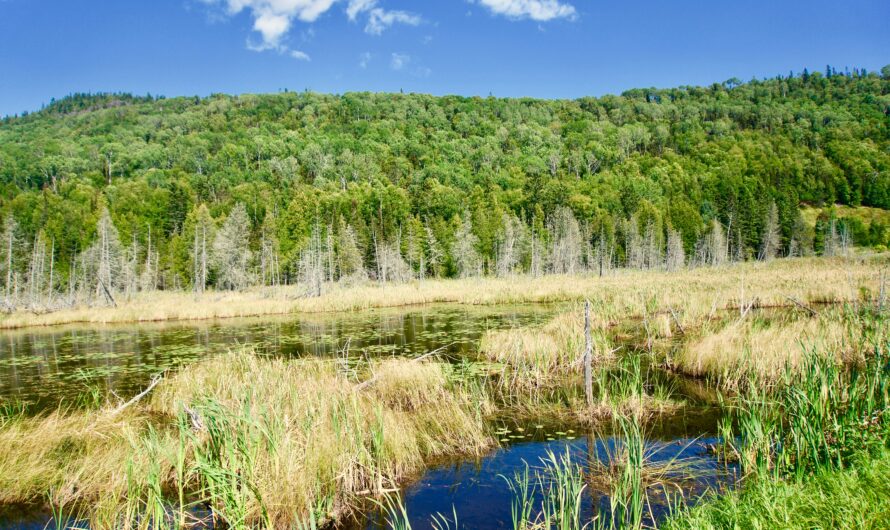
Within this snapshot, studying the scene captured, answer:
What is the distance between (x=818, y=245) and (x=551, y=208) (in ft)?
155

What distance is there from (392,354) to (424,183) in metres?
84.1

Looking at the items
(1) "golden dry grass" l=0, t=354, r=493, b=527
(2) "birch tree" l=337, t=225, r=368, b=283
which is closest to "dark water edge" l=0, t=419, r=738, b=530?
(1) "golden dry grass" l=0, t=354, r=493, b=527

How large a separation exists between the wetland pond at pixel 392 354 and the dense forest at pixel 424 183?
1555 cm

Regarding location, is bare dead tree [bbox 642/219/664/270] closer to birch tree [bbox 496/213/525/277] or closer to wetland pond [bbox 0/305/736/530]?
birch tree [bbox 496/213/525/277]

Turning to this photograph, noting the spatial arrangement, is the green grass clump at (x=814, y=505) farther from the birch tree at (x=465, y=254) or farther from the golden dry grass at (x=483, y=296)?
the birch tree at (x=465, y=254)

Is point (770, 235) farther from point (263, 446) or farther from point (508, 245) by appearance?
point (263, 446)

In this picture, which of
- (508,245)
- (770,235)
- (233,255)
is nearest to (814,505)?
(508,245)

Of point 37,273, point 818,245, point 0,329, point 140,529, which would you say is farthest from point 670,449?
point 818,245

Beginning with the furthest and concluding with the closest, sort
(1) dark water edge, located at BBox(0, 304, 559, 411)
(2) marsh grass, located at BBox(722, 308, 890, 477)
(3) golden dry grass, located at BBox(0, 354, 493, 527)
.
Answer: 1. (1) dark water edge, located at BBox(0, 304, 559, 411)
2. (3) golden dry grass, located at BBox(0, 354, 493, 527)
3. (2) marsh grass, located at BBox(722, 308, 890, 477)

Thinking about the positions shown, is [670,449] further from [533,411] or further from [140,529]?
[140,529]

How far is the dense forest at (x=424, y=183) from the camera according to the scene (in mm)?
62969

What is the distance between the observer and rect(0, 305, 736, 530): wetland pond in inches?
226

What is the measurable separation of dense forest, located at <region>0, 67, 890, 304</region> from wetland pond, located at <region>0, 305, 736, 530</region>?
15554 millimetres

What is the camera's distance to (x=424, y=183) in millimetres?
96500
